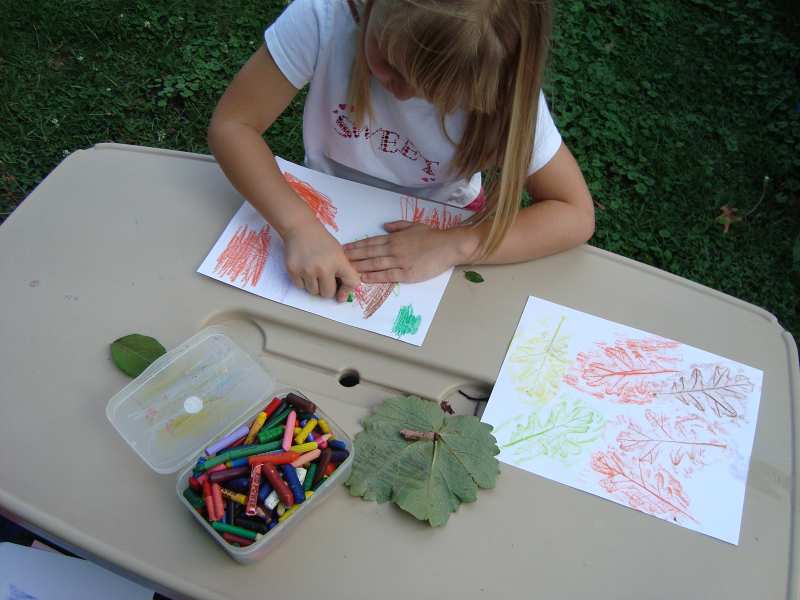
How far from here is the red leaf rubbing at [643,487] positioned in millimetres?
737

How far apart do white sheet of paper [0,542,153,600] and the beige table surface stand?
→ 0.89 feet

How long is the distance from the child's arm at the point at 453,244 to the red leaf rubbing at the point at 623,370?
0.20 m

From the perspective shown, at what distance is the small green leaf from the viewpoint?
77cm

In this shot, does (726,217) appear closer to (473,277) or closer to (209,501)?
(473,277)

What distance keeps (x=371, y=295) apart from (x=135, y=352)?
1.24ft

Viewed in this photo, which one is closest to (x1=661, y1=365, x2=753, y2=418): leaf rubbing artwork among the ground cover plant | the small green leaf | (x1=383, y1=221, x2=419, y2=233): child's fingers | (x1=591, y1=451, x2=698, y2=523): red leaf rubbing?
(x1=591, y1=451, x2=698, y2=523): red leaf rubbing

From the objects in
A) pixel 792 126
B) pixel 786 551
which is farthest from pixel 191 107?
pixel 792 126

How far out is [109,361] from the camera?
0.79m

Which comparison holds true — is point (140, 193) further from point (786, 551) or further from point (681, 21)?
point (681, 21)

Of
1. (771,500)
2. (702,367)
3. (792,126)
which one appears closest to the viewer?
(771,500)

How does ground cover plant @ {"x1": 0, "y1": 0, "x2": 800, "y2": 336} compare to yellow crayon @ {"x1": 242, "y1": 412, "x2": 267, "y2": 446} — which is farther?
ground cover plant @ {"x1": 0, "y1": 0, "x2": 800, "y2": 336}

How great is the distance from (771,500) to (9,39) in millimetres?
2484

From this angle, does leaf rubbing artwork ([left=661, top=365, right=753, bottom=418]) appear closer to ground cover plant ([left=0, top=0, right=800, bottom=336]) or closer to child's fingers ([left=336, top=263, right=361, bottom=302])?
child's fingers ([left=336, top=263, right=361, bottom=302])

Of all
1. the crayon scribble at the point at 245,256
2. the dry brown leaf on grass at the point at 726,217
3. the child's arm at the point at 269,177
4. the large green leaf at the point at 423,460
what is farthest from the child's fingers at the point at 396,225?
the dry brown leaf on grass at the point at 726,217
